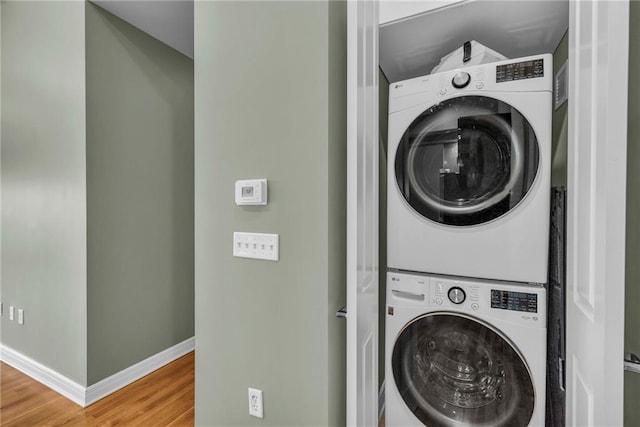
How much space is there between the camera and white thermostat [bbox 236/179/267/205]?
1351 mm

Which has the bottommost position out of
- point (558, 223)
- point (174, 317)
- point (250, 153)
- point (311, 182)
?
point (174, 317)

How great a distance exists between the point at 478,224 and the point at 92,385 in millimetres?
2502

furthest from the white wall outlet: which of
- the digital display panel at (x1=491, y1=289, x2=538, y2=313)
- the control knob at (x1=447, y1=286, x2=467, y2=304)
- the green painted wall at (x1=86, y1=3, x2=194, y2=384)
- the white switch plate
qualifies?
the green painted wall at (x1=86, y1=3, x2=194, y2=384)

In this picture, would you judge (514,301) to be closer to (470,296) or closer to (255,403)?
(470,296)

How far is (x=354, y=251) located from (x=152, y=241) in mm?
1956

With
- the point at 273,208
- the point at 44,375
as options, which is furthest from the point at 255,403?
the point at 44,375

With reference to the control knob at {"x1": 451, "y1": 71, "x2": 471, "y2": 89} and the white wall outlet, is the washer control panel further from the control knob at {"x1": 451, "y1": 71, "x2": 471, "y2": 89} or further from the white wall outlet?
the control knob at {"x1": 451, "y1": 71, "x2": 471, "y2": 89}

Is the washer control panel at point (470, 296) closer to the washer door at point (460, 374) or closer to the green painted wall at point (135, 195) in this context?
the washer door at point (460, 374)

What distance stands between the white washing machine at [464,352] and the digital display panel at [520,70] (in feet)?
2.86

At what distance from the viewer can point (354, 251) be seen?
109 centimetres

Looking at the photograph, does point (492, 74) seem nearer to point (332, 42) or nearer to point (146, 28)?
point (332, 42)

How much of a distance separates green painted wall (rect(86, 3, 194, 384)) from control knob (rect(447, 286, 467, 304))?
2.14 meters

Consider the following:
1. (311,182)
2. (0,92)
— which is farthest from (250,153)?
(0,92)

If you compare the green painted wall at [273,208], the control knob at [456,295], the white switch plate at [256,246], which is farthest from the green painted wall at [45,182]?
the control knob at [456,295]
